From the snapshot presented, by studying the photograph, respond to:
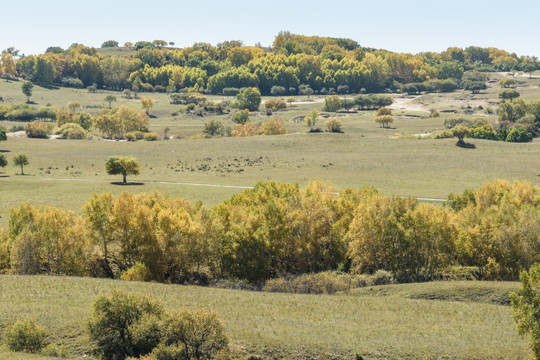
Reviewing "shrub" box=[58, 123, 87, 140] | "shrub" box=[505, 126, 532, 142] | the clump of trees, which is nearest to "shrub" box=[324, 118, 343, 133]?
"shrub" box=[505, 126, 532, 142]

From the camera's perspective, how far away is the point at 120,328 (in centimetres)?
4522

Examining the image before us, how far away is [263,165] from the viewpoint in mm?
144250

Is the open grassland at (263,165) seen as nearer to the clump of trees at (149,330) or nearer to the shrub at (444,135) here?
the shrub at (444,135)

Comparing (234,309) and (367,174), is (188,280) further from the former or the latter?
(367,174)

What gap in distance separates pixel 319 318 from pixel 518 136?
143m

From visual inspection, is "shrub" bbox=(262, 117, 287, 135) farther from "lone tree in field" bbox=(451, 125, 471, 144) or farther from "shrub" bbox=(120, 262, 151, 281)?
"shrub" bbox=(120, 262, 151, 281)

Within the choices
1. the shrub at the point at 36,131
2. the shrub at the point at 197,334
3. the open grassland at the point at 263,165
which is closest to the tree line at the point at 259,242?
the shrub at the point at 197,334

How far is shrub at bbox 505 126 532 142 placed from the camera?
17412 cm

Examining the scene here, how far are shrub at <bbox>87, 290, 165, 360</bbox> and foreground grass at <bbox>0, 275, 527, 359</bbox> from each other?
6.56ft

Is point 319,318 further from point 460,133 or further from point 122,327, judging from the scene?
point 460,133

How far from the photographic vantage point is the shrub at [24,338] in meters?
43.8

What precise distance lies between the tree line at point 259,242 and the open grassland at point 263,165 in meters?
28.0

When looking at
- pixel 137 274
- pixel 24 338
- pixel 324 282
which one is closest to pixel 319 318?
pixel 324 282

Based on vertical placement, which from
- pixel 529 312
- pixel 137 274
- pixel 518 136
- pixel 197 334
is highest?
pixel 529 312
